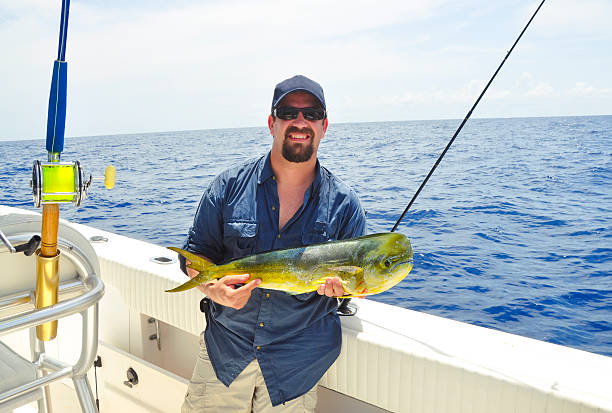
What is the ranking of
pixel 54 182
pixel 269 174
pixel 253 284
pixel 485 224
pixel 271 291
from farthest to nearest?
pixel 485 224
pixel 269 174
pixel 271 291
pixel 253 284
pixel 54 182

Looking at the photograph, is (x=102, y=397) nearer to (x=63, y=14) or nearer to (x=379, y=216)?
(x=63, y=14)

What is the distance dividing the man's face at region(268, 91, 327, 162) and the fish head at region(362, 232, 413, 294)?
60 cm

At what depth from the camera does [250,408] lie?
2021 mm

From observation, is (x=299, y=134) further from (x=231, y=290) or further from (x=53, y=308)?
(x=53, y=308)

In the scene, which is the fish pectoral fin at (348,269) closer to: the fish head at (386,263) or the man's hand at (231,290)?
the fish head at (386,263)

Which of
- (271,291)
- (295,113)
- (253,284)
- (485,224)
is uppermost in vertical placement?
(295,113)

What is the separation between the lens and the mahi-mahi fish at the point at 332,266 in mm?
1479

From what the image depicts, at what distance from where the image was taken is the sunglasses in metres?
1.95

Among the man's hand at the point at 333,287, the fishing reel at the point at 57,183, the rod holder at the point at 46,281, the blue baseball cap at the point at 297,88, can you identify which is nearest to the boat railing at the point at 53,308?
the rod holder at the point at 46,281

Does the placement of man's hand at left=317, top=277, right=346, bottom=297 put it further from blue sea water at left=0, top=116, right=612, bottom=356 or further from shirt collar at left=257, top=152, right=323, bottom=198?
blue sea water at left=0, top=116, right=612, bottom=356

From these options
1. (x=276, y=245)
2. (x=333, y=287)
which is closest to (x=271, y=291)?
(x=276, y=245)

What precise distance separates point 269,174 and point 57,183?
945mm

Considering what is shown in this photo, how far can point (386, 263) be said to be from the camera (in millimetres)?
1474

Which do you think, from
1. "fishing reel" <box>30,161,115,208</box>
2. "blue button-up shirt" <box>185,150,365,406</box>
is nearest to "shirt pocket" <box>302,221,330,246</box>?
"blue button-up shirt" <box>185,150,365,406</box>
